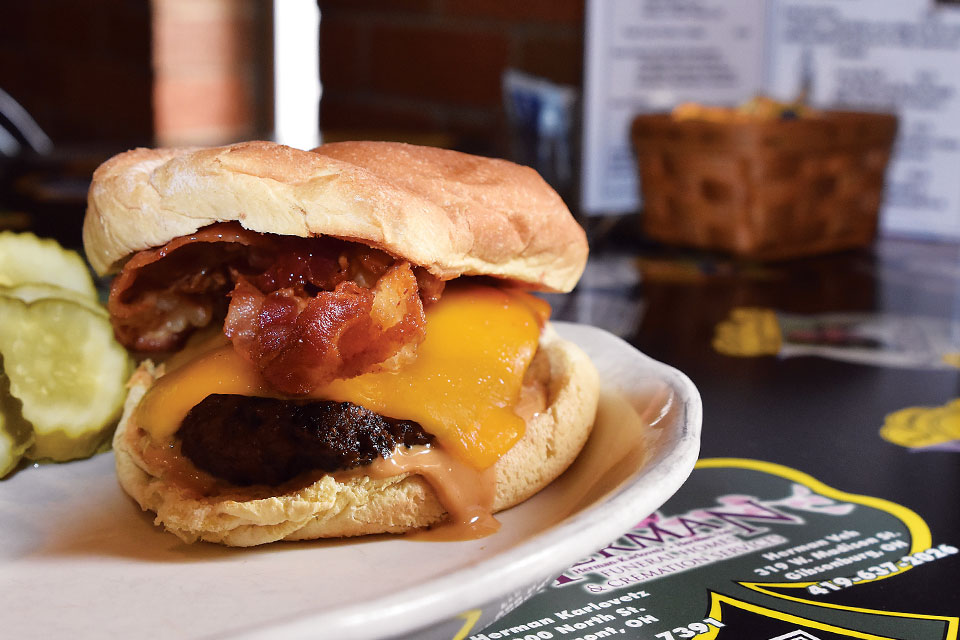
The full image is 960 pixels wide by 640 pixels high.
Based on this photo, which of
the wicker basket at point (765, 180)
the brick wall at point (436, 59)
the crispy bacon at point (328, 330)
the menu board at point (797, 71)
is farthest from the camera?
the brick wall at point (436, 59)

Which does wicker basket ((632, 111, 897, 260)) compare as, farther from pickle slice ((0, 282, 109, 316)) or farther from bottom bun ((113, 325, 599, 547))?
pickle slice ((0, 282, 109, 316))

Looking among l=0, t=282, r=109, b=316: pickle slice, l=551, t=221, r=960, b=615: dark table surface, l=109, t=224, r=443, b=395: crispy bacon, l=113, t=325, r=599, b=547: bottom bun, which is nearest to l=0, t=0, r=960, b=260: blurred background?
l=551, t=221, r=960, b=615: dark table surface

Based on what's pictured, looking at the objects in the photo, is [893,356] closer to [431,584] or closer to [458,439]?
[458,439]

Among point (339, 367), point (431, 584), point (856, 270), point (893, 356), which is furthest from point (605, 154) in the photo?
point (431, 584)

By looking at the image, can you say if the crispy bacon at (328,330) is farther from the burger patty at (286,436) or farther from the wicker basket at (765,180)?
the wicker basket at (765,180)

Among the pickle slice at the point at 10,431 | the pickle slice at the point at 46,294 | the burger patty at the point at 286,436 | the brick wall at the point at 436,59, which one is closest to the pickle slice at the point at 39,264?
the pickle slice at the point at 46,294

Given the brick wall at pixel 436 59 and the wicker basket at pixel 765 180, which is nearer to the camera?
the wicker basket at pixel 765 180

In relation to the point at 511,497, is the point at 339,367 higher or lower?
higher

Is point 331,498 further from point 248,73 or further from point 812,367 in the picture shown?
point 248,73
